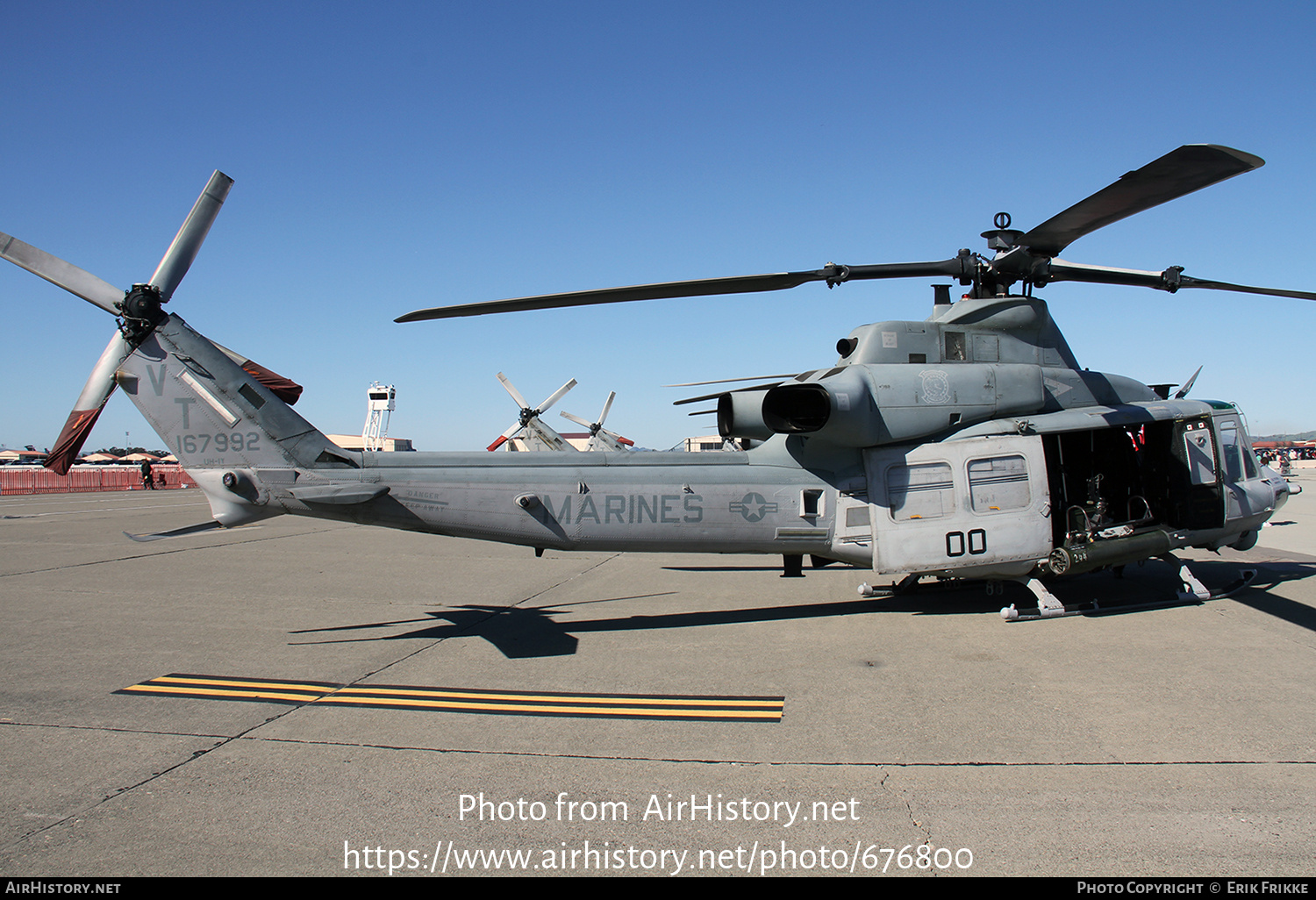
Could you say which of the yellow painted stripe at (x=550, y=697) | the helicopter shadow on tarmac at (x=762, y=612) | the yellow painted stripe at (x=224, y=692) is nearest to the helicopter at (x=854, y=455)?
the helicopter shadow on tarmac at (x=762, y=612)

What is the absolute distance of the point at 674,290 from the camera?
7504 millimetres

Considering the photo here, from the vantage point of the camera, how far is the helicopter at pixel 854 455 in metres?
7.69

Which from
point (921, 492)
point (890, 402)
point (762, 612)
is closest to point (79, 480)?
point (762, 612)

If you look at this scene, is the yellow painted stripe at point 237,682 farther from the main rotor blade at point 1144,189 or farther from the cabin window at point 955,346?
the main rotor blade at point 1144,189

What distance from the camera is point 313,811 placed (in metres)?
4.18

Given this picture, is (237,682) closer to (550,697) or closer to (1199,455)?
(550,697)

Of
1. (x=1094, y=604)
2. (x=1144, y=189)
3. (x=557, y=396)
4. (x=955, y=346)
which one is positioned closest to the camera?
(x=1144, y=189)

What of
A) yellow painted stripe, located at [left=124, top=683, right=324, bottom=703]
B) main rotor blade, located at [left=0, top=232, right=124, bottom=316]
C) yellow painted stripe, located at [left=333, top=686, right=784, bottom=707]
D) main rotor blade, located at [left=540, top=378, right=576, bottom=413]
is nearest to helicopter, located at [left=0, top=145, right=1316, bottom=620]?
main rotor blade, located at [left=0, top=232, right=124, bottom=316]

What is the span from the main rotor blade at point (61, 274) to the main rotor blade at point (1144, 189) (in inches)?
388

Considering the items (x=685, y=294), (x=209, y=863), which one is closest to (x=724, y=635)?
(x=685, y=294)

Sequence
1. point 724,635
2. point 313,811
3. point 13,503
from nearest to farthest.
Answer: point 313,811 → point 724,635 → point 13,503

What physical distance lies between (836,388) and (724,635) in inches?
120

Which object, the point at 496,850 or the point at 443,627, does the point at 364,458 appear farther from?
the point at 496,850

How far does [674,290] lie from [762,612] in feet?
14.1
